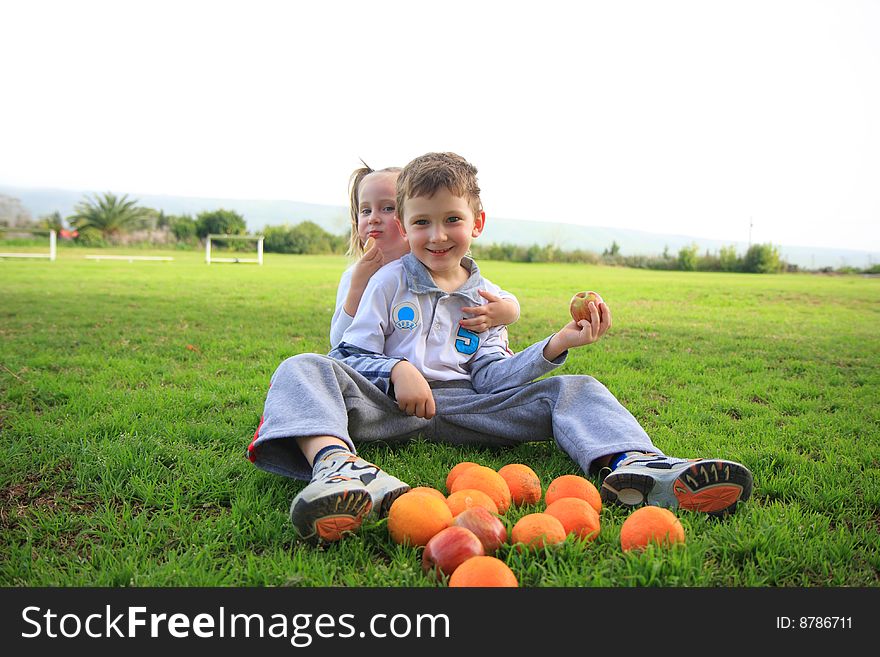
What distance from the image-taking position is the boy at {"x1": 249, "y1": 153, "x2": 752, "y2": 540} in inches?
97.4

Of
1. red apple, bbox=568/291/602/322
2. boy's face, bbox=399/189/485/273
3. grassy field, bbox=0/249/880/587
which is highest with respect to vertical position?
boy's face, bbox=399/189/485/273

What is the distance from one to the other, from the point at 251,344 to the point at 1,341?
227 centimetres

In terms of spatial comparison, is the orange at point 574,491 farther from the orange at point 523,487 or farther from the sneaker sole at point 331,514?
the sneaker sole at point 331,514

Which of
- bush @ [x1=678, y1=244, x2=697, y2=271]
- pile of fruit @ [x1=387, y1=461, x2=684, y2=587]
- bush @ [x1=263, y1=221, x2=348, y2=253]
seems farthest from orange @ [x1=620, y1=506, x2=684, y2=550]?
bush @ [x1=263, y1=221, x2=348, y2=253]

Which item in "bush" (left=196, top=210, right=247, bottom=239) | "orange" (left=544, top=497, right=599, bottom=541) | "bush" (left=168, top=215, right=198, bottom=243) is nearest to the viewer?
"orange" (left=544, top=497, right=599, bottom=541)

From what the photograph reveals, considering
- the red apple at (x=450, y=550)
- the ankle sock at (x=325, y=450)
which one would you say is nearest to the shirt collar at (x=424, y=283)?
the ankle sock at (x=325, y=450)

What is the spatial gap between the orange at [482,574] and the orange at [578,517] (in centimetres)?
38

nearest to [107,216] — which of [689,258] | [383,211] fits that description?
[689,258]

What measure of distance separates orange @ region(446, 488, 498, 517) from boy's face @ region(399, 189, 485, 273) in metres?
1.37

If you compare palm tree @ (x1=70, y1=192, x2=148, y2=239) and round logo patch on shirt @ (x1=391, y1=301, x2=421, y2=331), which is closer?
round logo patch on shirt @ (x1=391, y1=301, x2=421, y2=331)

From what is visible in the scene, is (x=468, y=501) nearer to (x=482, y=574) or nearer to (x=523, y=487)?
(x=523, y=487)

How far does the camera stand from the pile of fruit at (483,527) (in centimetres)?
197

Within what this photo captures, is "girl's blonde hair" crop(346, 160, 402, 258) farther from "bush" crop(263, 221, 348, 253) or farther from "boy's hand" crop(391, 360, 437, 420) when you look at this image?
"bush" crop(263, 221, 348, 253)
